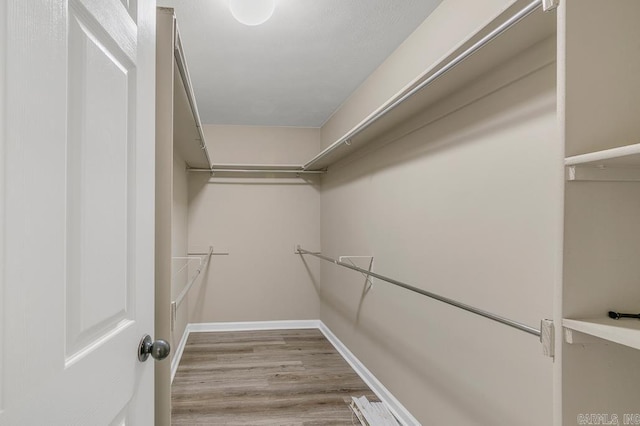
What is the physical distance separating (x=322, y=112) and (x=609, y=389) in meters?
3.51

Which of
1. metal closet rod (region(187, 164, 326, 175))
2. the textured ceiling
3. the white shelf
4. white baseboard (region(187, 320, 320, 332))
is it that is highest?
the textured ceiling

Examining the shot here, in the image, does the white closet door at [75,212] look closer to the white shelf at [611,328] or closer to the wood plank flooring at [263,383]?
the white shelf at [611,328]

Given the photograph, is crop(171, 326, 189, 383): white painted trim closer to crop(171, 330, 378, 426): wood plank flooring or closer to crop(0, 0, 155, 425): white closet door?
crop(171, 330, 378, 426): wood plank flooring

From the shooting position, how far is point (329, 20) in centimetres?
212

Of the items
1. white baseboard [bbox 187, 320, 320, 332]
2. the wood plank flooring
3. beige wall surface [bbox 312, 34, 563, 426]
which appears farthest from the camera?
white baseboard [bbox 187, 320, 320, 332]

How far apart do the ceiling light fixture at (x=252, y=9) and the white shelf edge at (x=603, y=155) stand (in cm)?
155

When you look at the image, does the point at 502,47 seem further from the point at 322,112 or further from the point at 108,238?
the point at 322,112

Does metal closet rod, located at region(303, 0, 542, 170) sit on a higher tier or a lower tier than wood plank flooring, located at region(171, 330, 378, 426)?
higher

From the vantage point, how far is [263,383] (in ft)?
9.50

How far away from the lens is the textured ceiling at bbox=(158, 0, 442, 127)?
6.57 ft

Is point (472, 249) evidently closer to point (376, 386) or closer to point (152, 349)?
point (152, 349)

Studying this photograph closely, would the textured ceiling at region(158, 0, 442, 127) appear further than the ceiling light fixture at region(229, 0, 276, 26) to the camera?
Yes

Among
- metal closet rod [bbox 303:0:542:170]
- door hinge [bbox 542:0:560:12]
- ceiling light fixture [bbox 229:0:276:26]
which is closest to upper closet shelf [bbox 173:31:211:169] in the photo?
ceiling light fixture [bbox 229:0:276:26]

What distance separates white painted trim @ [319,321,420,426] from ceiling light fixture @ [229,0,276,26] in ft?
7.79
